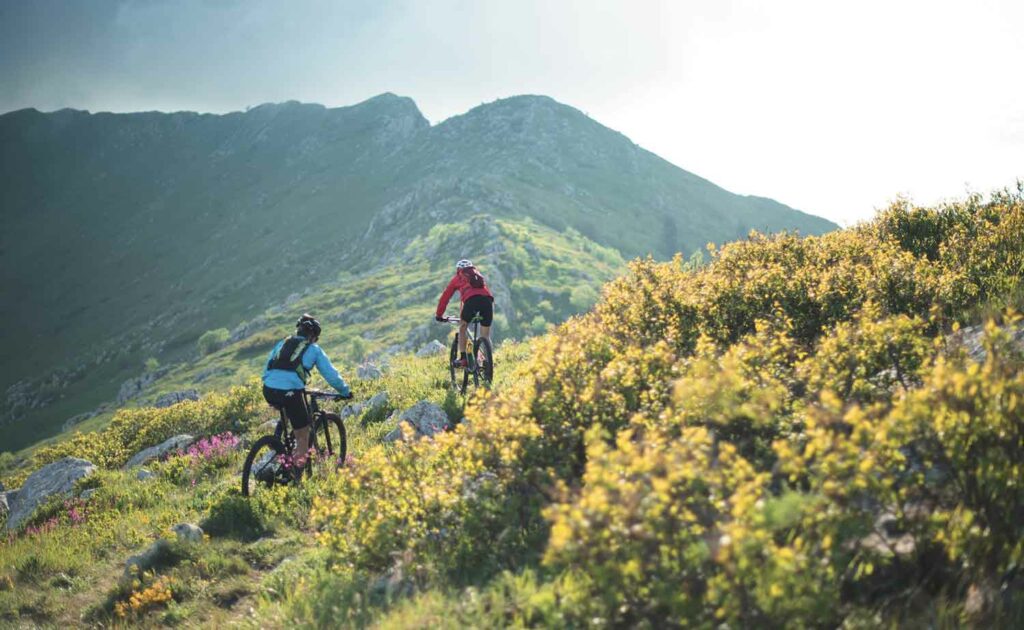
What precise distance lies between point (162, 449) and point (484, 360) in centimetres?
956

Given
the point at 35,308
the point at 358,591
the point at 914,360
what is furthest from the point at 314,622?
the point at 35,308

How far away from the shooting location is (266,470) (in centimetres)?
1056

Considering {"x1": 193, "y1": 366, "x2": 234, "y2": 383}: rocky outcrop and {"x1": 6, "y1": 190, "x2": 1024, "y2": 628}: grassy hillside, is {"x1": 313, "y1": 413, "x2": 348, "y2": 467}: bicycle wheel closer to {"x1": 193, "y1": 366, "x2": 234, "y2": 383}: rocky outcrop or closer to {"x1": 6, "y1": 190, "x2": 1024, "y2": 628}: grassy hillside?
{"x1": 6, "y1": 190, "x2": 1024, "y2": 628}: grassy hillside

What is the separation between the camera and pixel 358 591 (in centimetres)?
638

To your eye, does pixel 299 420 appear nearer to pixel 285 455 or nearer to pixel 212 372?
pixel 285 455

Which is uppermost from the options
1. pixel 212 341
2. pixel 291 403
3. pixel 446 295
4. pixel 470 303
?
pixel 446 295

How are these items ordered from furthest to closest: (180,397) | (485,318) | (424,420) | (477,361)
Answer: (180,397) < (485,318) < (477,361) < (424,420)

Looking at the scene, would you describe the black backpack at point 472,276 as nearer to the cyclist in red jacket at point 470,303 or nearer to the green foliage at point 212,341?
the cyclist in red jacket at point 470,303

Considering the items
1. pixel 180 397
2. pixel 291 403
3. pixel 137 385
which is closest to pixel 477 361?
pixel 291 403

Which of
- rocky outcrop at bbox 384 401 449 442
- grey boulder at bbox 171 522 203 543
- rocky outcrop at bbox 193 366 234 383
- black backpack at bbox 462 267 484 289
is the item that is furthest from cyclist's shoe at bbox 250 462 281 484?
rocky outcrop at bbox 193 366 234 383

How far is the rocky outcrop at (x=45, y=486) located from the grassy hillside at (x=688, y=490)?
3.99 ft

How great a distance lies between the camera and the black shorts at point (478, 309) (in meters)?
13.9

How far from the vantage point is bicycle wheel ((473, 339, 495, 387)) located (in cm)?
1383

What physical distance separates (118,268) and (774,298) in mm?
239048
